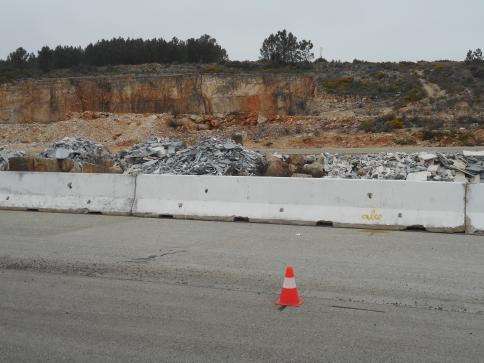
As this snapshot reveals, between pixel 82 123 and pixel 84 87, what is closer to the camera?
pixel 82 123

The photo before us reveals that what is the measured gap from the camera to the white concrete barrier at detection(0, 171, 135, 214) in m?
12.9

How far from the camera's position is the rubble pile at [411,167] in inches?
688

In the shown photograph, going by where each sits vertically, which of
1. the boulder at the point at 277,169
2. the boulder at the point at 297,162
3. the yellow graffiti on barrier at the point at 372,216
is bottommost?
the yellow graffiti on barrier at the point at 372,216

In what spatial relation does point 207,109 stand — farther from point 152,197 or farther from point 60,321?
point 60,321

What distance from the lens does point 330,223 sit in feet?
36.2

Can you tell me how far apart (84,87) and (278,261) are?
160 feet

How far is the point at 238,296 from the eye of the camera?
6363 millimetres

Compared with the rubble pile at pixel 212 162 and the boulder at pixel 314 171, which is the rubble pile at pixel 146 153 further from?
the boulder at pixel 314 171

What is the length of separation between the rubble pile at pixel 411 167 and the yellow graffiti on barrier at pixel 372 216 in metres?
6.74

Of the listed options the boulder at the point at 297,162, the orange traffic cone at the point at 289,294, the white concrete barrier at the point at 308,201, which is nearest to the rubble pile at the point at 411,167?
the boulder at the point at 297,162

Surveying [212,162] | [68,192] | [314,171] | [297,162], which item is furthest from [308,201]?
[297,162]

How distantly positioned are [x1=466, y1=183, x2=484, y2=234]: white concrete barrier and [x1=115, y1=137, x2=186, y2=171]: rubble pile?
12951mm

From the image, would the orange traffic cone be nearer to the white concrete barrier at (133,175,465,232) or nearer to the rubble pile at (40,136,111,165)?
the white concrete barrier at (133,175,465,232)

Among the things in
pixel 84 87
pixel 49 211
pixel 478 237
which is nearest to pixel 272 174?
pixel 49 211
